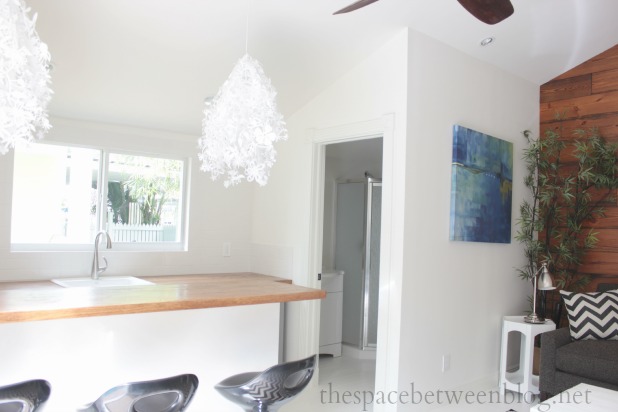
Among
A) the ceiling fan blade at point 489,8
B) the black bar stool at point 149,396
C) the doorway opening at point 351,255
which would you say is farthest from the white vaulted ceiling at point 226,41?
the black bar stool at point 149,396

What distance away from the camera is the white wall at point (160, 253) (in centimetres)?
→ 358

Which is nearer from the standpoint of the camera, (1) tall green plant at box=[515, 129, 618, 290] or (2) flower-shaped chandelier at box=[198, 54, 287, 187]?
(2) flower-shaped chandelier at box=[198, 54, 287, 187]

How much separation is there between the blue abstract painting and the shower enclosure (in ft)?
3.79

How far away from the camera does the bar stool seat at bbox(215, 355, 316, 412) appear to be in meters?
Answer: 2.20

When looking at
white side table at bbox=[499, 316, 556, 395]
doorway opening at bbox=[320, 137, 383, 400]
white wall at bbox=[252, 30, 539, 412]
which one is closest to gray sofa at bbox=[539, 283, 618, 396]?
white side table at bbox=[499, 316, 556, 395]

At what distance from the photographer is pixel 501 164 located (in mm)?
4250

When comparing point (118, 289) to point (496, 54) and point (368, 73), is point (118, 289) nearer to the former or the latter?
point (368, 73)

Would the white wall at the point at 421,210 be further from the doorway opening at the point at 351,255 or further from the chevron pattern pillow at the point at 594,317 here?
the doorway opening at the point at 351,255

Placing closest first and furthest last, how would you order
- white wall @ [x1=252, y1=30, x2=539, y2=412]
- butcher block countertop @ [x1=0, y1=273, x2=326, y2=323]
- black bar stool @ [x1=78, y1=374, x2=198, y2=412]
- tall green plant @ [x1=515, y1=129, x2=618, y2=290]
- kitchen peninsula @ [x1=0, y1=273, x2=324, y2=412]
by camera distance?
black bar stool @ [x1=78, y1=374, x2=198, y2=412] → butcher block countertop @ [x1=0, y1=273, x2=326, y2=323] → kitchen peninsula @ [x1=0, y1=273, x2=324, y2=412] → white wall @ [x1=252, y1=30, x2=539, y2=412] → tall green plant @ [x1=515, y1=129, x2=618, y2=290]

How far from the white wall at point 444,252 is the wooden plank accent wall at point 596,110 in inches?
25.0

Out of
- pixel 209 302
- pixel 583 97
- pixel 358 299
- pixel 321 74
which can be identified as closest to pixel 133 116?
pixel 321 74

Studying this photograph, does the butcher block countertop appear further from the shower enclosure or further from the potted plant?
the potted plant

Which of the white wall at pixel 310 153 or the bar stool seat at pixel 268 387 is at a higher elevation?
the white wall at pixel 310 153

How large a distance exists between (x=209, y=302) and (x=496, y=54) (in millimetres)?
2982
